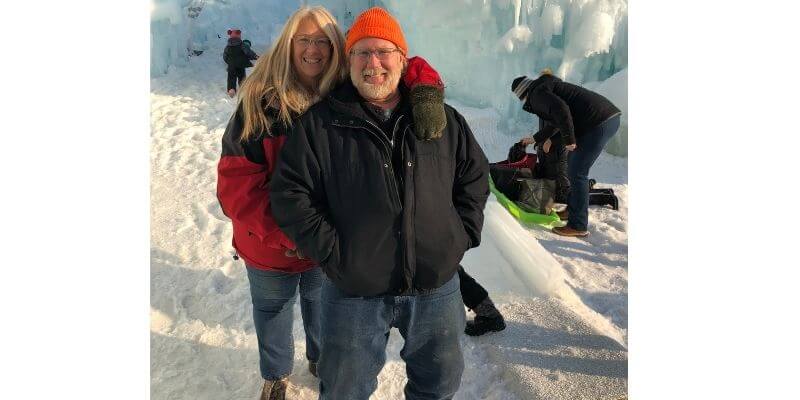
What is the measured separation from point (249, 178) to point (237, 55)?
0.99 m

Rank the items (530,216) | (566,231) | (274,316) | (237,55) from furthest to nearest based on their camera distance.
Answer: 1. (530,216)
2. (566,231)
3. (237,55)
4. (274,316)

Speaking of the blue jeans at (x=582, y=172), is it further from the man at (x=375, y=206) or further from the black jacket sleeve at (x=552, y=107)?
the man at (x=375, y=206)

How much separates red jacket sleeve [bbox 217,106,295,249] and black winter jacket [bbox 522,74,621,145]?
5.26 feet

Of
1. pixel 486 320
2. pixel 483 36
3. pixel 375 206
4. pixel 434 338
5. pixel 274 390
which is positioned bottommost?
pixel 274 390

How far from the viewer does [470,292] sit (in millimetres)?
2020

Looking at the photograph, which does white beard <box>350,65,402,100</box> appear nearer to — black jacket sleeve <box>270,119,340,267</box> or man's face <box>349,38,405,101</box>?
man's face <box>349,38,405,101</box>

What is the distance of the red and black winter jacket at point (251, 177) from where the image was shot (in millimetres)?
1230

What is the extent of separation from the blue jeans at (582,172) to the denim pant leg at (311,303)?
1599mm

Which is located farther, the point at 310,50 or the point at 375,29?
the point at 310,50

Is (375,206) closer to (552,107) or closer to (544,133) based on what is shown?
(552,107)

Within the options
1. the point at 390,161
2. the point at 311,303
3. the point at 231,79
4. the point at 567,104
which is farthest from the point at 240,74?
the point at 567,104

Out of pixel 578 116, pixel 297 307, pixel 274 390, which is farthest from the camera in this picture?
pixel 578 116

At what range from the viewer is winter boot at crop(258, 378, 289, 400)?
1701mm

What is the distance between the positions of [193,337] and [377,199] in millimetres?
1378
